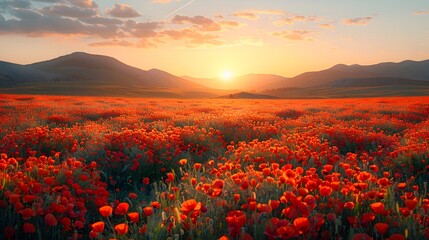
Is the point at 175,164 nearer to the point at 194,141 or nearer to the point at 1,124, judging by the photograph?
the point at 194,141

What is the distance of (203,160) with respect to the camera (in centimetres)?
786

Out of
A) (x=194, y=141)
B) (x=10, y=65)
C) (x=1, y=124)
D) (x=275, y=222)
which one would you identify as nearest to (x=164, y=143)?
(x=194, y=141)

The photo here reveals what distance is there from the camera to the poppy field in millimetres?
2721

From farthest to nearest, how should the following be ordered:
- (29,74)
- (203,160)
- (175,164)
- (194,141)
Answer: (29,74) → (194,141) → (203,160) → (175,164)

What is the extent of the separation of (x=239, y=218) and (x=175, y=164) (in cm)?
507

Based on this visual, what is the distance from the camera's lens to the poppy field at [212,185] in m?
2.72

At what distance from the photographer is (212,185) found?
11.1 feet

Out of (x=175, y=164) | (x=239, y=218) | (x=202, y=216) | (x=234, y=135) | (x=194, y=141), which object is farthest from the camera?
(x=234, y=135)

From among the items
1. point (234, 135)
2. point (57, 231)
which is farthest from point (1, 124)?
point (57, 231)

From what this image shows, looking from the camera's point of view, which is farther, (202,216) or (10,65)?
(10,65)

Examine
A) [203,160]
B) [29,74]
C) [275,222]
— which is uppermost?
[29,74]

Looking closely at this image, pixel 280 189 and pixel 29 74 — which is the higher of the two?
pixel 29 74

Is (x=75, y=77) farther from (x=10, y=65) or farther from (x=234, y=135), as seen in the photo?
(x=234, y=135)

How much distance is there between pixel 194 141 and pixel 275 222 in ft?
21.4
